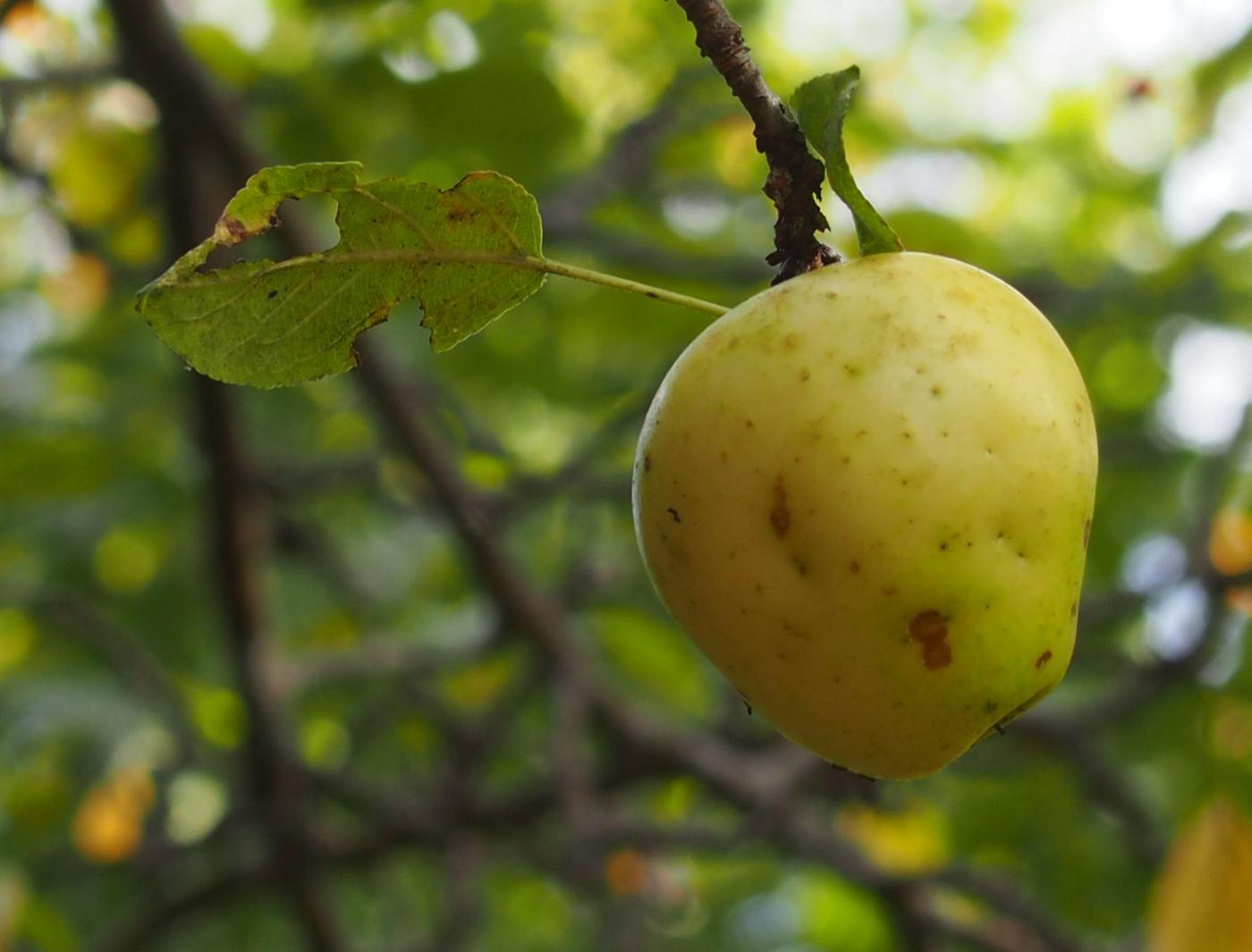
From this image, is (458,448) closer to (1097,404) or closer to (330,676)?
(330,676)

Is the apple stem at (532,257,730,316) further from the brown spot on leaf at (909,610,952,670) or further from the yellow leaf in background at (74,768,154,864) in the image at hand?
→ the yellow leaf in background at (74,768,154,864)

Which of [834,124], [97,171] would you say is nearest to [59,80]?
[97,171]

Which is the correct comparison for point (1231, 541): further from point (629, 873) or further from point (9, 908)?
point (9, 908)

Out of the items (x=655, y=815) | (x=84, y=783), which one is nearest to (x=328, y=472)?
(x=84, y=783)

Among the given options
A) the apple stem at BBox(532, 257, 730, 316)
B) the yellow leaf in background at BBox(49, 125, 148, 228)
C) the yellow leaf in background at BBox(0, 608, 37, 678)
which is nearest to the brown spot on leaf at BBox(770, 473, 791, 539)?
the apple stem at BBox(532, 257, 730, 316)

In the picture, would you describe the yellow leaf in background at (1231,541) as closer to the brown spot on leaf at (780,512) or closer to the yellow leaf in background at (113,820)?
the brown spot on leaf at (780,512)

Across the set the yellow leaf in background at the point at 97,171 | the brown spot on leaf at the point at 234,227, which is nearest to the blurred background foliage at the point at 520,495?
the yellow leaf in background at the point at 97,171
